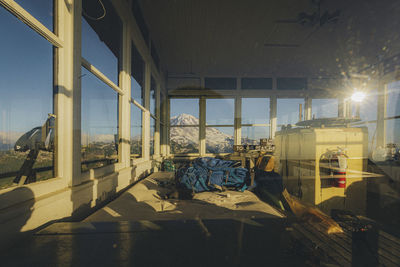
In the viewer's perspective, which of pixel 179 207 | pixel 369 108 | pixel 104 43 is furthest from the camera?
pixel 369 108

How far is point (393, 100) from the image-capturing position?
19.2 feet

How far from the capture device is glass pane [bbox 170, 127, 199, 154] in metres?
7.18

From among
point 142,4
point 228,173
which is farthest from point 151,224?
point 142,4

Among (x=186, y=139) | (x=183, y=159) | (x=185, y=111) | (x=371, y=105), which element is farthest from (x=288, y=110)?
(x=183, y=159)

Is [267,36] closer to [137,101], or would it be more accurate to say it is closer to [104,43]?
[137,101]

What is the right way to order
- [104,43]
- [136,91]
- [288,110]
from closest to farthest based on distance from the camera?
[104,43]
[136,91]
[288,110]

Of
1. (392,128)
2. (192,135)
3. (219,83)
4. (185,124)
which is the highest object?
(219,83)

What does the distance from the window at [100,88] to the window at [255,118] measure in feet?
18.4

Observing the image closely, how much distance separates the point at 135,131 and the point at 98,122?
1.21 m

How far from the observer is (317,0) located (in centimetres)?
338

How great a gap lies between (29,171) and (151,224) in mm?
985

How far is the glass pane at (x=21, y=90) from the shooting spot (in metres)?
1.03

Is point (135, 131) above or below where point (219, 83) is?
below

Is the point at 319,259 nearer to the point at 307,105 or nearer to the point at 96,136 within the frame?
the point at 96,136
